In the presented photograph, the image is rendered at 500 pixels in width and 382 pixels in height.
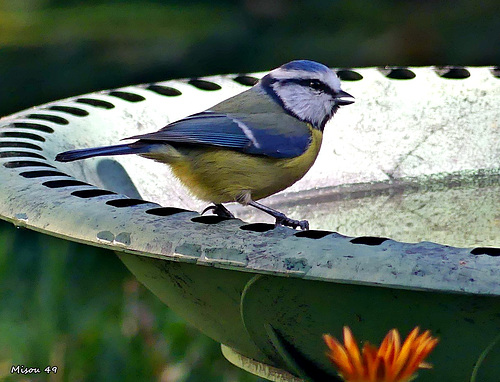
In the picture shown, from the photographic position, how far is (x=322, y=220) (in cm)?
209

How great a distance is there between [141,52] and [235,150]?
6.70ft

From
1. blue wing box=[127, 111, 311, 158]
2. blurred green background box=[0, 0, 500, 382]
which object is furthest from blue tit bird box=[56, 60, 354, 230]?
blurred green background box=[0, 0, 500, 382]

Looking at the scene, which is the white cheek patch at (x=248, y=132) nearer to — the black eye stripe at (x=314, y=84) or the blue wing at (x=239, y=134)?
the blue wing at (x=239, y=134)

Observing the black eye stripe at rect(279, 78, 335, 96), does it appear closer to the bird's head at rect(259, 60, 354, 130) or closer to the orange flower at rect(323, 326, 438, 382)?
the bird's head at rect(259, 60, 354, 130)

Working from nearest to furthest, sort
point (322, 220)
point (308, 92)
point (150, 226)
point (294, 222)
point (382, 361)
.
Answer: point (382, 361)
point (150, 226)
point (294, 222)
point (308, 92)
point (322, 220)

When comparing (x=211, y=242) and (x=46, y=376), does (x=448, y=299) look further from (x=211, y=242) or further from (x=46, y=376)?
(x=46, y=376)

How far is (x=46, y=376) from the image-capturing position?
8.86ft

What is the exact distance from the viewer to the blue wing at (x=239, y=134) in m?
1.73

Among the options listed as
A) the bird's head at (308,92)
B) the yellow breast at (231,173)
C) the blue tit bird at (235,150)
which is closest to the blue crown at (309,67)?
the bird's head at (308,92)

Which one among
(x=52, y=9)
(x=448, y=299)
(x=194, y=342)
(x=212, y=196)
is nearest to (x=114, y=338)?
(x=194, y=342)

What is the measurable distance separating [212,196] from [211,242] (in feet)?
1.64

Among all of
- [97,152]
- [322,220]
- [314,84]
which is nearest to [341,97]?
[314,84]

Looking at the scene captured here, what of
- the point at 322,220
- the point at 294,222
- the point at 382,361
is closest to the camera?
the point at 382,361

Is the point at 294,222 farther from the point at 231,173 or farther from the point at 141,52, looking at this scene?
the point at 141,52
